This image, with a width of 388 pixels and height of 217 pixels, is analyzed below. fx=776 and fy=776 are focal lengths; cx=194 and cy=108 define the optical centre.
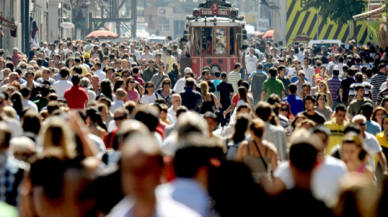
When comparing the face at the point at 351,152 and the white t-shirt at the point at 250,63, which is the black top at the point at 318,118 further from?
the white t-shirt at the point at 250,63

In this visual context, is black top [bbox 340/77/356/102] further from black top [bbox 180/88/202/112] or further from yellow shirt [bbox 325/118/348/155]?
yellow shirt [bbox 325/118/348/155]

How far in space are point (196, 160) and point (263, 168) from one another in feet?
10.4

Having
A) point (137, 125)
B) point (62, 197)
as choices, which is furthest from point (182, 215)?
point (137, 125)

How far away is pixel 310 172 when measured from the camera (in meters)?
5.43

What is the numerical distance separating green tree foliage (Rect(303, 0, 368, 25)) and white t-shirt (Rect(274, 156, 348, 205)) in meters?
29.4

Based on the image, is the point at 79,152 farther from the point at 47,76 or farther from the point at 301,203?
the point at 47,76

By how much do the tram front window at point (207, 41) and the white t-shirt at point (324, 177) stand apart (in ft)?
56.2

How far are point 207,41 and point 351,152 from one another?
55.3 feet

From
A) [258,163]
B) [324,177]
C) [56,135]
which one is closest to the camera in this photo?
[56,135]

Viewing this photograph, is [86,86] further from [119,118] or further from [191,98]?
[119,118]

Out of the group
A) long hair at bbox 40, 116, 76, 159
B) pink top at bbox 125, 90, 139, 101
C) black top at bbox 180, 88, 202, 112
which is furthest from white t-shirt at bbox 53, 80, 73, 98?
long hair at bbox 40, 116, 76, 159

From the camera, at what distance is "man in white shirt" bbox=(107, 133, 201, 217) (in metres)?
3.13

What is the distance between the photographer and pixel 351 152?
6.81 m

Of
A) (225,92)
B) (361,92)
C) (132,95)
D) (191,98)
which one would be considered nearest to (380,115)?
(361,92)
